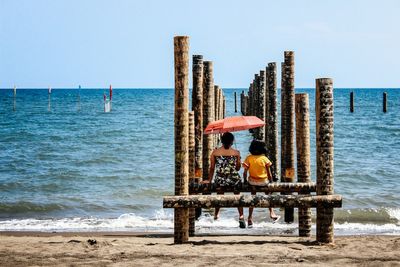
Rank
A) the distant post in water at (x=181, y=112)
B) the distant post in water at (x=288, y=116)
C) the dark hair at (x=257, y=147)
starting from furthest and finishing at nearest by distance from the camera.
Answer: the distant post in water at (x=288, y=116), the dark hair at (x=257, y=147), the distant post in water at (x=181, y=112)

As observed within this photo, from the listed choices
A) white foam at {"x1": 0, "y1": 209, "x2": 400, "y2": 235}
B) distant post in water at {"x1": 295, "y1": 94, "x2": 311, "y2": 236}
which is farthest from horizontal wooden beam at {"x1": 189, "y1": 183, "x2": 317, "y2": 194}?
white foam at {"x1": 0, "y1": 209, "x2": 400, "y2": 235}

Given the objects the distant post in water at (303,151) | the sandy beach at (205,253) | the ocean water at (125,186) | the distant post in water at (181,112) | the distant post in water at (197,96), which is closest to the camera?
the sandy beach at (205,253)

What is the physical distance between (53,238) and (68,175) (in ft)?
32.5

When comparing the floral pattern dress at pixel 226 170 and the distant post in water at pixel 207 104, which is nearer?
the floral pattern dress at pixel 226 170

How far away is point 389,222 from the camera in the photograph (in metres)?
13.1

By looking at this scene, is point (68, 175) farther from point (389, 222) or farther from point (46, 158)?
point (389, 222)

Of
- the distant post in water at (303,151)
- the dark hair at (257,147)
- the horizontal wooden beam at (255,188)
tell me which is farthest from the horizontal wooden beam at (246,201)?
the dark hair at (257,147)

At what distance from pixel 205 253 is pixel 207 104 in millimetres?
4406

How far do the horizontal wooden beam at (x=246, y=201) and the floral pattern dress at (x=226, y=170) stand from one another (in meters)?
1.25

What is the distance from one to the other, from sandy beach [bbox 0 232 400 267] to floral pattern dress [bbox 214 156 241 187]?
3.00 feet

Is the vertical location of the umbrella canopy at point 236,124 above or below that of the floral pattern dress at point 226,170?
above

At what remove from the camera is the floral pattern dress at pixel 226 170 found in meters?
9.74

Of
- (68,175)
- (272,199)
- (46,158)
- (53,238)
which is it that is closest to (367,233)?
(272,199)

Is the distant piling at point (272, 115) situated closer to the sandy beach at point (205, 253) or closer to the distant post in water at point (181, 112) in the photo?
the sandy beach at point (205, 253)
